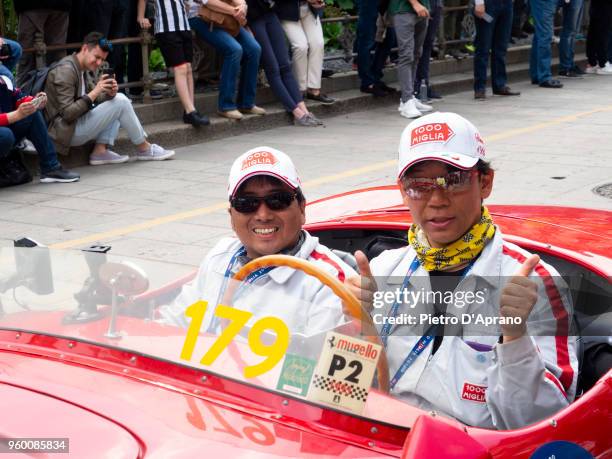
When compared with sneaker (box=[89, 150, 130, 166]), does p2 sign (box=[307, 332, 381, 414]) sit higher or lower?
higher

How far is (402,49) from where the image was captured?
12570 millimetres

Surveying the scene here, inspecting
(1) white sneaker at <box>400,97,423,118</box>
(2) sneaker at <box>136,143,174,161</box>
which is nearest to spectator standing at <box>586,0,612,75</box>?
(1) white sneaker at <box>400,97,423,118</box>

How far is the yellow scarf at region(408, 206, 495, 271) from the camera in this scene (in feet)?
10.5

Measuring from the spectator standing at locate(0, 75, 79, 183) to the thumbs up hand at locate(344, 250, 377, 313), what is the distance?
256 inches

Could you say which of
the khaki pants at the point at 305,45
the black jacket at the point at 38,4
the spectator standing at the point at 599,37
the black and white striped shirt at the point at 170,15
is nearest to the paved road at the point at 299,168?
the khaki pants at the point at 305,45

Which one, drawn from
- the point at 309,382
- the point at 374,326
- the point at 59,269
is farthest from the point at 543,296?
the point at 59,269

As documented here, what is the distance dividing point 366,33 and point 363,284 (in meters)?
10.7

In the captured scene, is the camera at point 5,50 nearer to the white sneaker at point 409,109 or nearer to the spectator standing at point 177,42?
the spectator standing at point 177,42

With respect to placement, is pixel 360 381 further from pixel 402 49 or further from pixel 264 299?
pixel 402 49

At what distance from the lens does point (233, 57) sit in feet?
37.3

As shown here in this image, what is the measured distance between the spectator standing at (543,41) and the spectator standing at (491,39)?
1029 millimetres

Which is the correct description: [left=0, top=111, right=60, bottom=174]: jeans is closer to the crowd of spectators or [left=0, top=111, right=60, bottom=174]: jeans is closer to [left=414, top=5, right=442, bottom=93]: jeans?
the crowd of spectators

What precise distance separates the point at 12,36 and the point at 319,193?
177 inches

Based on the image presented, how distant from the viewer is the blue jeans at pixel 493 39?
14062 mm
